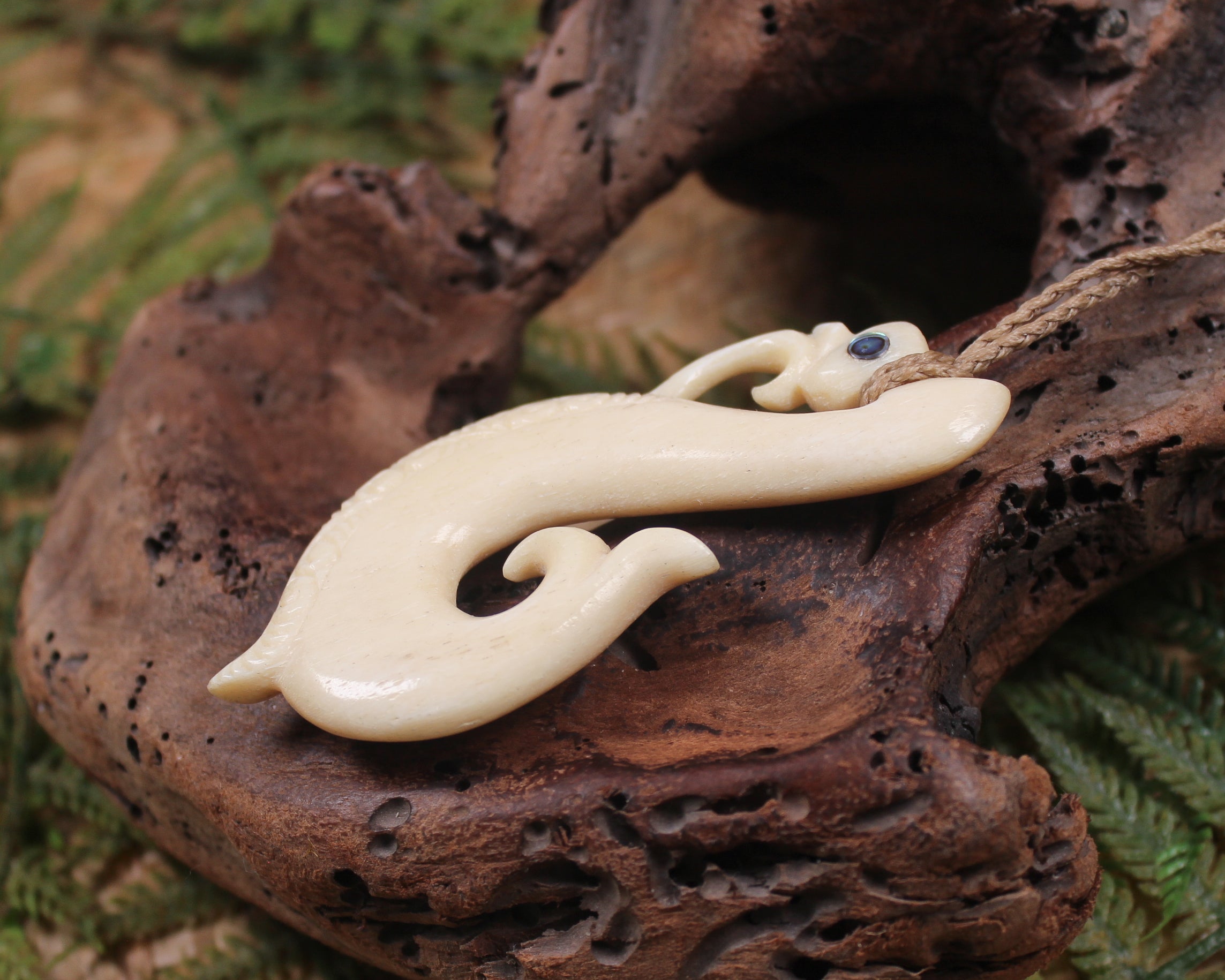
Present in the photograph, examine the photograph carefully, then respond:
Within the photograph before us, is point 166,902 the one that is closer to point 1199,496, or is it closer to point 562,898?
point 562,898

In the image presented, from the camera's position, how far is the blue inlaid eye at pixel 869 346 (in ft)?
4.31

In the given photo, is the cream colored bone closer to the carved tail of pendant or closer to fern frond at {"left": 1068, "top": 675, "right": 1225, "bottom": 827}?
the carved tail of pendant

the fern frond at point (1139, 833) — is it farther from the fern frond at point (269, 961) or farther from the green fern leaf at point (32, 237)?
the green fern leaf at point (32, 237)

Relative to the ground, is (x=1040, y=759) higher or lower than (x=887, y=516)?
lower

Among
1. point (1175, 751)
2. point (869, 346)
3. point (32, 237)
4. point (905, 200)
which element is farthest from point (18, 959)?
point (905, 200)

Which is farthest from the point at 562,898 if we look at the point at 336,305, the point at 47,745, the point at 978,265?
the point at 978,265

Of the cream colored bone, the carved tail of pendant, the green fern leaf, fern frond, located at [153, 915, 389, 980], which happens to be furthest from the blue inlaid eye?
the green fern leaf

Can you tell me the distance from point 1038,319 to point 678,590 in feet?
1.84

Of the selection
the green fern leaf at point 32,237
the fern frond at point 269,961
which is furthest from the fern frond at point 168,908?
the green fern leaf at point 32,237

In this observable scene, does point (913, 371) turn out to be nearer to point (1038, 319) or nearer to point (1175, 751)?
point (1038, 319)

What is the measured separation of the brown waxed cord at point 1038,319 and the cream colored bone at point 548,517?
0.12ft

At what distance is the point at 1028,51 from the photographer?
5.17ft

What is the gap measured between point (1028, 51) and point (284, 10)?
92.9 inches

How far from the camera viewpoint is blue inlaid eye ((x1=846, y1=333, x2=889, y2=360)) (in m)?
1.31
